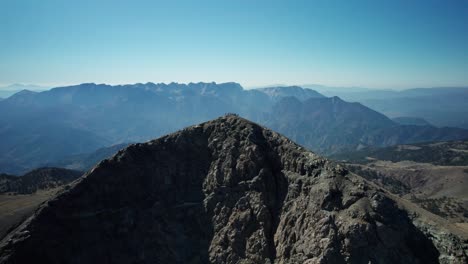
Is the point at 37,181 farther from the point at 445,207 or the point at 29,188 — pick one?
the point at 445,207

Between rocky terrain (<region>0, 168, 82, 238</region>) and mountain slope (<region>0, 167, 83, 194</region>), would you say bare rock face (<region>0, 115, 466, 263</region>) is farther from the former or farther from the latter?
mountain slope (<region>0, 167, 83, 194</region>)

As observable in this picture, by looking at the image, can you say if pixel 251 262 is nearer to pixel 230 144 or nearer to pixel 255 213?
pixel 255 213

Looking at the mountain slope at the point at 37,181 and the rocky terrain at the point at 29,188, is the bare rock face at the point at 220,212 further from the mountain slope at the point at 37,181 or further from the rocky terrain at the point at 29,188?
the mountain slope at the point at 37,181

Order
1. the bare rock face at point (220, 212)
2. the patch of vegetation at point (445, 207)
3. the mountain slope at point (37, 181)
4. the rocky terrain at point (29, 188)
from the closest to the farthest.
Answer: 1. the bare rock face at point (220, 212)
2. the rocky terrain at point (29, 188)
3. the mountain slope at point (37, 181)
4. the patch of vegetation at point (445, 207)

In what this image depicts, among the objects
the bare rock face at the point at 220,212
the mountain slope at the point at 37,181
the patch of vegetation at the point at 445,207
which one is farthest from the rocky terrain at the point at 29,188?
the patch of vegetation at the point at 445,207

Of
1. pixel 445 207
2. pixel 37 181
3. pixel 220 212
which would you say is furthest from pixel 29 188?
pixel 445 207

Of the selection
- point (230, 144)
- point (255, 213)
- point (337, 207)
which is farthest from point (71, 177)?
point (337, 207)

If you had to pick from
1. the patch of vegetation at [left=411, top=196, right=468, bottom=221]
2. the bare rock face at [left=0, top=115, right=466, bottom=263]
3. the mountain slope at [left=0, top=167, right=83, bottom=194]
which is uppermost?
the bare rock face at [left=0, top=115, right=466, bottom=263]

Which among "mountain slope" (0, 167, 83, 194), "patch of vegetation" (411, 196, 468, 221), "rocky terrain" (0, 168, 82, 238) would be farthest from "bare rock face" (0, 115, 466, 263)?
"patch of vegetation" (411, 196, 468, 221)

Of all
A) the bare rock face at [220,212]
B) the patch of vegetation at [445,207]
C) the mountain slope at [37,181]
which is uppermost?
the bare rock face at [220,212]
